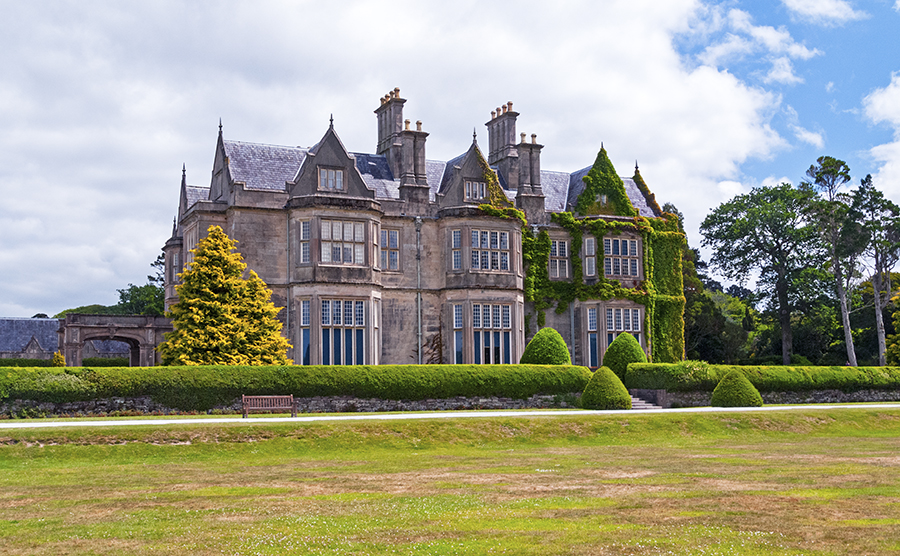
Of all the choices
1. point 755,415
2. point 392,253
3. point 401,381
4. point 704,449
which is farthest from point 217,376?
point 755,415

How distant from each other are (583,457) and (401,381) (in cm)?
1372

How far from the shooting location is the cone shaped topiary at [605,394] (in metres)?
35.6

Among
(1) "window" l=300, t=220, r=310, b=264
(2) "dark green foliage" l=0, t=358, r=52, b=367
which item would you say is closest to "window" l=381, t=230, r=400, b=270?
(1) "window" l=300, t=220, r=310, b=264

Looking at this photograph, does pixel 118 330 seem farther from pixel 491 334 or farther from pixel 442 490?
pixel 442 490

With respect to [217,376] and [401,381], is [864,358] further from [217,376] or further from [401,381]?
[217,376]

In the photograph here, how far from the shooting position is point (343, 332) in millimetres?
40562

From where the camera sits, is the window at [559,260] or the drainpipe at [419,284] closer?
the drainpipe at [419,284]

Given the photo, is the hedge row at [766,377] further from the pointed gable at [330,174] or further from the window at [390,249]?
the pointed gable at [330,174]

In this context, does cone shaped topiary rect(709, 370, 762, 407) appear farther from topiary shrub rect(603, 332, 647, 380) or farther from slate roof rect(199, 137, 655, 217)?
slate roof rect(199, 137, 655, 217)

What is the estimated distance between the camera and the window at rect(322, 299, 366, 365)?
40.2 meters

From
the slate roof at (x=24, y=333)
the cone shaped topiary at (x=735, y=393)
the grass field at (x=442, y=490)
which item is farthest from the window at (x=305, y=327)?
the slate roof at (x=24, y=333)

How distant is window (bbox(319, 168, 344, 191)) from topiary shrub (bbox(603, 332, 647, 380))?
49.2 ft

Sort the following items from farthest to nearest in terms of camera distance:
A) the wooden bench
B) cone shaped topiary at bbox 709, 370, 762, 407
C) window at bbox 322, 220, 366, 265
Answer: window at bbox 322, 220, 366, 265 → cone shaped topiary at bbox 709, 370, 762, 407 → the wooden bench

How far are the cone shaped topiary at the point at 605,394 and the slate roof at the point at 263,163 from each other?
17.5 metres
